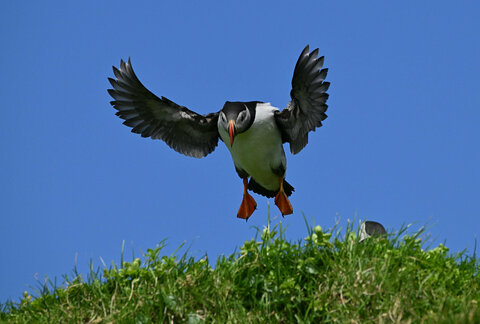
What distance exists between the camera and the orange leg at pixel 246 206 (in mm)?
7926

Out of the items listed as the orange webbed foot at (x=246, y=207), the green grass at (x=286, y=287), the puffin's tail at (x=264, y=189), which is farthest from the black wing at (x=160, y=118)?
the green grass at (x=286, y=287)

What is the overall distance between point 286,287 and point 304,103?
3229mm

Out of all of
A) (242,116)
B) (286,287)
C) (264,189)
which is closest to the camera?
(286,287)

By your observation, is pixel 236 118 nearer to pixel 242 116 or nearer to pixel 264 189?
pixel 242 116

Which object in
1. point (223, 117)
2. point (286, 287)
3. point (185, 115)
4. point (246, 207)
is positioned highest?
point (185, 115)

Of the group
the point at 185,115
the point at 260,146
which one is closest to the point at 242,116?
the point at 260,146

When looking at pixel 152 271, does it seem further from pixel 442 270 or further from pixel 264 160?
pixel 264 160

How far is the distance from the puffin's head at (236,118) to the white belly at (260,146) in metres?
0.15

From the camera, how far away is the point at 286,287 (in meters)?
4.18

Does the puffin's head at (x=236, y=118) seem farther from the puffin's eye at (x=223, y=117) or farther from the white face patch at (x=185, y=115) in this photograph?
the white face patch at (x=185, y=115)

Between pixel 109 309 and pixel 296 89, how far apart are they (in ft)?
11.6

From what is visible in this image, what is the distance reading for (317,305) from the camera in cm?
404

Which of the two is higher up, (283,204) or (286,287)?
(283,204)

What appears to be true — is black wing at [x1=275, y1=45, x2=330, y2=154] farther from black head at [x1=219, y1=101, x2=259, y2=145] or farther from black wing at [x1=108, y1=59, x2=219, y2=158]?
black wing at [x1=108, y1=59, x2=219, y2=158]
